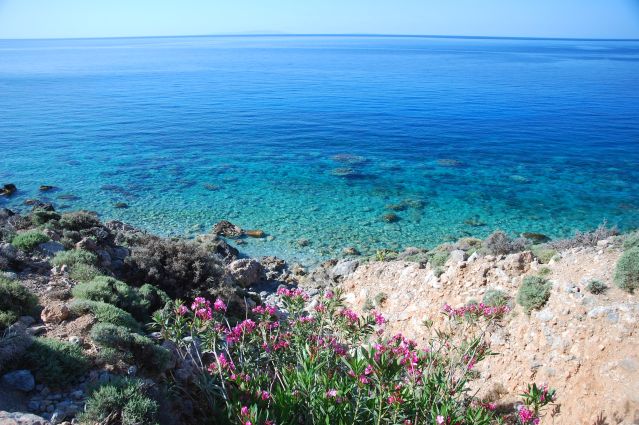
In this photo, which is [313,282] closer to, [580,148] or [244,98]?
[580,148]

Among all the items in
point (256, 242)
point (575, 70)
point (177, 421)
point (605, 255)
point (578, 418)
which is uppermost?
point (575, 70)

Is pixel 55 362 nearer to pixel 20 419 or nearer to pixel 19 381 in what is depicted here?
pixel 19 381

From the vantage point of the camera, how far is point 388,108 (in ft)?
175

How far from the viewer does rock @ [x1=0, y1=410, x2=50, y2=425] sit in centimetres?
468

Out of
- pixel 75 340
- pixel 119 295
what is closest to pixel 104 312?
pixel 75 340

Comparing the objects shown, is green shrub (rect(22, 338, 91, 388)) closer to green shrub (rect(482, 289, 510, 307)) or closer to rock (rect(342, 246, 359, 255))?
green shrub (rect(482, 289, 510, 307))

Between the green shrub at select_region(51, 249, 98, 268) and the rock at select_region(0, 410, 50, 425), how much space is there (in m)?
6.74

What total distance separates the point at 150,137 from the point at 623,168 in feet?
132

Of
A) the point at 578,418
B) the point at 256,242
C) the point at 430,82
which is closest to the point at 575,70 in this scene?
the point at 430,82

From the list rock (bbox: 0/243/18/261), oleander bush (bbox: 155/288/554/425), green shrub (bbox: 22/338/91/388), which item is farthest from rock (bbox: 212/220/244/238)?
green shrub (bbox: 22/338/91/388)

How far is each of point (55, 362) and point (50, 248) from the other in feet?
24.4

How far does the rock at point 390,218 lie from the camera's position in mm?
22766

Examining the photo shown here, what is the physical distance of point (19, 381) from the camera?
557 centimetres

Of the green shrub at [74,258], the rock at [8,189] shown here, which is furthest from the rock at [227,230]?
the rock at [8,189]
